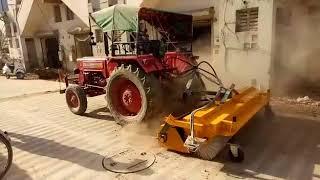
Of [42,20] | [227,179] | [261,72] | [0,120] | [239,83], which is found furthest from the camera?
[42,20]

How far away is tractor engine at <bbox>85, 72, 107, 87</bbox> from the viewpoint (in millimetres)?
7578

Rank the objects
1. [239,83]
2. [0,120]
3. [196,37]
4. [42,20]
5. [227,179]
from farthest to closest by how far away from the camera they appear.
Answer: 1. [42,20]
2. [196,37]
3. [239,83]
4. [0,120]
5. [227,179]

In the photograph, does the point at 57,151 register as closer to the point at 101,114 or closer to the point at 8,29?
the point at 101,114

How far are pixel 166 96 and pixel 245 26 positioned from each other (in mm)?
4429

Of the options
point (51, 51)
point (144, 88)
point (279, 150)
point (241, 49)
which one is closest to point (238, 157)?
point (279, 150)

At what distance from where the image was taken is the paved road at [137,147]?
13.6 feet

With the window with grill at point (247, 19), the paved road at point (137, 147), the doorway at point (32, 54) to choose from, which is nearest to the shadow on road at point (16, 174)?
the paved road at point (137, 147)

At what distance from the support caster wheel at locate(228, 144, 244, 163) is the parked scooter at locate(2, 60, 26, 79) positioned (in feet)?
56.0

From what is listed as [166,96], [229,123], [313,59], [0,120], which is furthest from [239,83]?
[0,120]

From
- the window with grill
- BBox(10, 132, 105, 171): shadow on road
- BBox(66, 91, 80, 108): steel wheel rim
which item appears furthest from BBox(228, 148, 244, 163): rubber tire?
the window with grill

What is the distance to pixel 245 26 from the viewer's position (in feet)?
29.6

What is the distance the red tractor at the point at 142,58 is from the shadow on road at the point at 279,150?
1.81 m

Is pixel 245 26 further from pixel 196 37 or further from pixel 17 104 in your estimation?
pixel 17 104

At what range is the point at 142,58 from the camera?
5.75 metres
